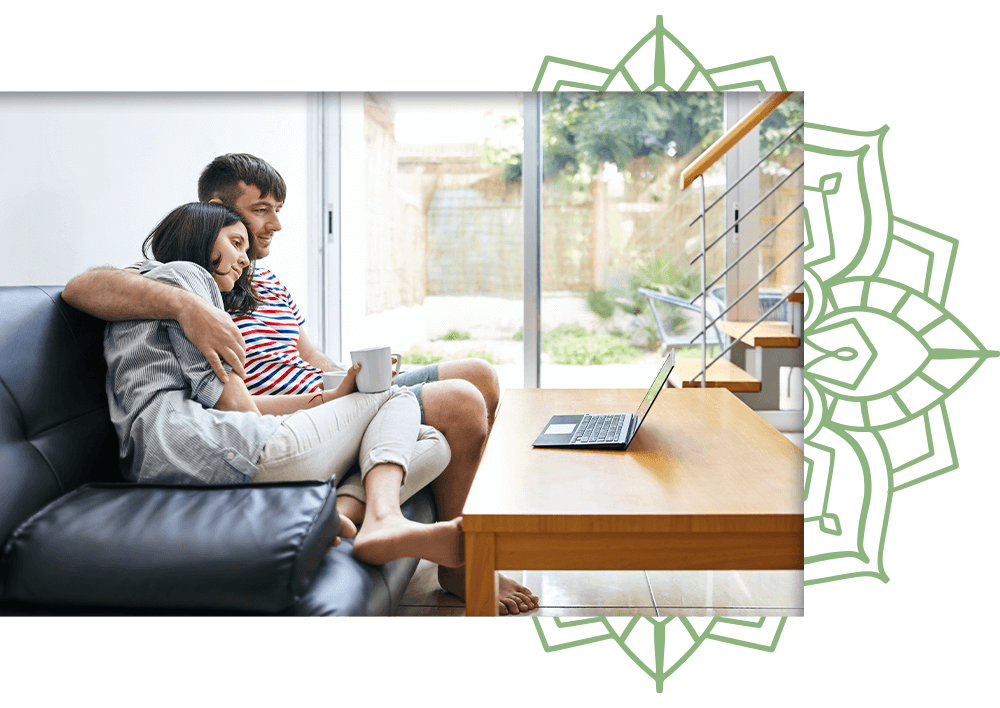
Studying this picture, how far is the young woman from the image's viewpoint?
131 centimetres

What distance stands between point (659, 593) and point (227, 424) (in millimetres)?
982

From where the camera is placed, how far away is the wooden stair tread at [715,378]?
90.5 inches

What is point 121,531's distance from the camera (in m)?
1.20

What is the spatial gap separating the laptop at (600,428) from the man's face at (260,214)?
0.70 meters

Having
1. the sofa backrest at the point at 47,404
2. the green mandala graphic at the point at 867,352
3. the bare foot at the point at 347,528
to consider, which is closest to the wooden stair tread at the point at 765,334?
the green mandala graphic at the point at 867,352

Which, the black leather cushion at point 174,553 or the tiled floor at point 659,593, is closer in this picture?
the black leather cushion at point 174,553

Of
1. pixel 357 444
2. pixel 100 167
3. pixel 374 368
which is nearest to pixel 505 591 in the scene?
pixel 357 444

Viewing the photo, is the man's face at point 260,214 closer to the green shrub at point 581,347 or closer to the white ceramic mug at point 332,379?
the white ceramic mug at point 332,379

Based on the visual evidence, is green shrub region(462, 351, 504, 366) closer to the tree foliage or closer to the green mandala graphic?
the tree foliage

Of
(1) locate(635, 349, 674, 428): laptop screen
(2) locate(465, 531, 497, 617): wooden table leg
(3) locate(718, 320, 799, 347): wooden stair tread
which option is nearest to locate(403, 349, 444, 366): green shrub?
(1) locate(635, 349, 674, 428): laptop screen

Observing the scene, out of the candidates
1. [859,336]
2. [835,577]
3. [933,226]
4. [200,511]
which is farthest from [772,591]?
[200,511]

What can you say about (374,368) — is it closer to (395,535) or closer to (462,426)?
(462,426)

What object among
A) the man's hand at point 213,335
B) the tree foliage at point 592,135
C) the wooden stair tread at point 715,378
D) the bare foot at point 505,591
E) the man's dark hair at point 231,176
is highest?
the tree foliage at point 592,135

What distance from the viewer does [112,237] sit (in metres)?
1.40
